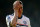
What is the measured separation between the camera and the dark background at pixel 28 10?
5.05ft

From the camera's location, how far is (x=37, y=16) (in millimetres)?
1691

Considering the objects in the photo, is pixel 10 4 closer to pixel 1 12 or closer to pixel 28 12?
pixel 1 12

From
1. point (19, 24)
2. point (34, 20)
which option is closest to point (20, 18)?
point (19, 24)

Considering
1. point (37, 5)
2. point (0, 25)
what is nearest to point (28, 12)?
point (37, 5)

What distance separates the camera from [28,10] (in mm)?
1637

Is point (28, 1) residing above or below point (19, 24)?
above

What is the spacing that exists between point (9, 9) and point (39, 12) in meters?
0.44

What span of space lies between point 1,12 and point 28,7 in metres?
0.38

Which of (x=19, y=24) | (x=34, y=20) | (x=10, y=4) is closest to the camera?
(x=19, y=24)

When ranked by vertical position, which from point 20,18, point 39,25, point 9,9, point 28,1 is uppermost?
point 28,1

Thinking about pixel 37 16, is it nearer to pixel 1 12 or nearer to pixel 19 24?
pixel 1 12

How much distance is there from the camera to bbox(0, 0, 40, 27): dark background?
154 centimetres

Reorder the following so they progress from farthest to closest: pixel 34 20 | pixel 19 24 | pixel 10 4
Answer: pixel 34 20 → pixel 10 4 → pixel 19 24

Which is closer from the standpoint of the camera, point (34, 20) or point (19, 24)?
point (19, 24)
